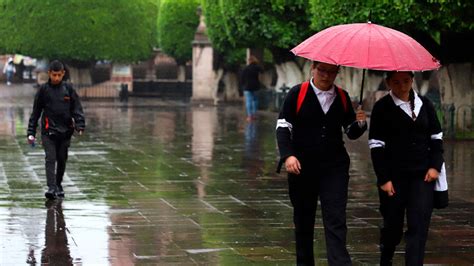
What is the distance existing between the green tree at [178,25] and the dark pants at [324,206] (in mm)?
45089

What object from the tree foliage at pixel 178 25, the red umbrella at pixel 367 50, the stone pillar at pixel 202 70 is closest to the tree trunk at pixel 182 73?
the tree foliage at pixel 178 25

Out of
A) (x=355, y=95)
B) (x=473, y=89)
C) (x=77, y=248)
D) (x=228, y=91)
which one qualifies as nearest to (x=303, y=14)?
(x=355, y=95)

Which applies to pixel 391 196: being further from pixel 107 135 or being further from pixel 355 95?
pixel 355 95

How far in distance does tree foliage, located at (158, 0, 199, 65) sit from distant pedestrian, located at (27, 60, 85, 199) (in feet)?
131

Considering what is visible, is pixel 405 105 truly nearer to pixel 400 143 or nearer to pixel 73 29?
pixel 400 143

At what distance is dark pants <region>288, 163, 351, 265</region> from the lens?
8344 mm

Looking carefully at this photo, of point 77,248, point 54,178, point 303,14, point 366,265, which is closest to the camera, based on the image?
point 366,265

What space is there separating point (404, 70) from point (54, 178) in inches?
257

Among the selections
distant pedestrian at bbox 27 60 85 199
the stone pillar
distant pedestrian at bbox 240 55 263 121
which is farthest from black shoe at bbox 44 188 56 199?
the stone pillar

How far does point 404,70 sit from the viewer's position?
8203mm

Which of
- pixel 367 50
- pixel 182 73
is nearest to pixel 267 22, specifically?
pixel 367 50

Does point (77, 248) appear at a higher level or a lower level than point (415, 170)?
lower

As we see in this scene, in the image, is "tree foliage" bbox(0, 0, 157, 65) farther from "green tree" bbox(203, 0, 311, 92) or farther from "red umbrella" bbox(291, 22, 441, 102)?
"red umbrella" bbox(291, 22, 441, 102)

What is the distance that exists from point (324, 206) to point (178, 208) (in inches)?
187
